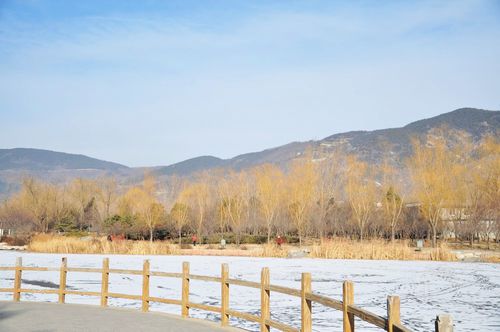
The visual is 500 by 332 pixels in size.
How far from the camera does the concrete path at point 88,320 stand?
10.6m

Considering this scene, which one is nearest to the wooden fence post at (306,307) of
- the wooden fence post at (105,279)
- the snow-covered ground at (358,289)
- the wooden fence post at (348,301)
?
the wooden fence post at (348,301)

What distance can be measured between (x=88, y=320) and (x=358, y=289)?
395 inches

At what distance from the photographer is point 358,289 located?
1938 centimetres

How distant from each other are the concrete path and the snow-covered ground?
6.37 ft

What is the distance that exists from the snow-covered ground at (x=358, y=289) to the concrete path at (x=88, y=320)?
1.94m

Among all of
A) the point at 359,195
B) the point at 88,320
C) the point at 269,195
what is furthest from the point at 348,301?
the point at 269,195

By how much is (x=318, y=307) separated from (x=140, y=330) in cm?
655

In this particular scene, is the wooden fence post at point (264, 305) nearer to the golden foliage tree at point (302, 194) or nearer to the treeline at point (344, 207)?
the treeline at point (344, 207)

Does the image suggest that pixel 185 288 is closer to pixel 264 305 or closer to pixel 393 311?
pixel 264 305

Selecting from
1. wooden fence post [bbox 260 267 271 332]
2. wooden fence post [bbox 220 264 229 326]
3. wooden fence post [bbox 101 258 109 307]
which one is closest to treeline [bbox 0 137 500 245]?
wooden fence post [bbox 101 258 109 307]

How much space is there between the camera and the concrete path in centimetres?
1062

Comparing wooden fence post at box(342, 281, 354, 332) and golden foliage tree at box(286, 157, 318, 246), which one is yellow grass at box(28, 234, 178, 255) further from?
wooden fence post at box(342, 281, 354, 332)

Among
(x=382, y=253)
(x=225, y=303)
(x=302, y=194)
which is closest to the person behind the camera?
(x=225, y=303)

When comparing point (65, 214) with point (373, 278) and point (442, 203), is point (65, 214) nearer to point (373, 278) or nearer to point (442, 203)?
point (442, 203)
